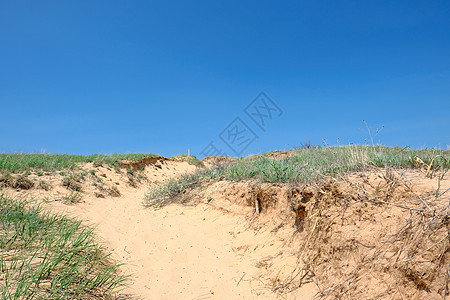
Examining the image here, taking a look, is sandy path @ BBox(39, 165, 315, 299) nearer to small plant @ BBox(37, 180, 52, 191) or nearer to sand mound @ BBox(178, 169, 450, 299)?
sand mound @ BBox(178, 169, 450, 299)

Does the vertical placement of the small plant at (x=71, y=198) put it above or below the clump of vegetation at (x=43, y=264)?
above

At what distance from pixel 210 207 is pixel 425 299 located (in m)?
4.91

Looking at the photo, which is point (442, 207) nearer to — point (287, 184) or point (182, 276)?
point (287, 184)

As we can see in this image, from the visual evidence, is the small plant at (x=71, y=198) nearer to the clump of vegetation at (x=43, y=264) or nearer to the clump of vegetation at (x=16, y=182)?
the clump of vegetation at (x=16, y=182)

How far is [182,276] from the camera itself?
4.43 meters

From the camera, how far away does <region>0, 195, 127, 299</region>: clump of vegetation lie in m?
2.57

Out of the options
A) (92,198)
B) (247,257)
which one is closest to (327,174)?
(247,257)

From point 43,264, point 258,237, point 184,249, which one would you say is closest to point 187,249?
point 184,249

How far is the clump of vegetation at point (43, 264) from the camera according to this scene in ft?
8.44

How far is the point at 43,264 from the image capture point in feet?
9.29

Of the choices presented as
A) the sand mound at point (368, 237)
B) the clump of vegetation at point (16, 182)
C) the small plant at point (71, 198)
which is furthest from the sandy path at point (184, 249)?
the clump of vegetation at point (16, 182)

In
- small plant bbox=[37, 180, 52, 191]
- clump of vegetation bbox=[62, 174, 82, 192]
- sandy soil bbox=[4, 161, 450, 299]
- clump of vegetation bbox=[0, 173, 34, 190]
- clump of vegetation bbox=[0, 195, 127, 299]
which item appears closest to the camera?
clump of vegetation bbox=[0, 195, 127, 299]

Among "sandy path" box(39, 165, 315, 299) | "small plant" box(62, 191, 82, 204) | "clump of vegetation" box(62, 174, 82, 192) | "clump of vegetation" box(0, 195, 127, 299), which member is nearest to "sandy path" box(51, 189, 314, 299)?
"sandy path" box(39, 165, 315, 299)

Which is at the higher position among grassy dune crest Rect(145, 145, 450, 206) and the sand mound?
grassy dune crest Rect(145, 145, 450, 206)
